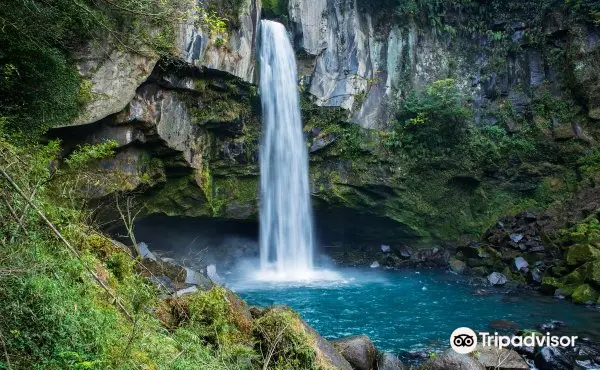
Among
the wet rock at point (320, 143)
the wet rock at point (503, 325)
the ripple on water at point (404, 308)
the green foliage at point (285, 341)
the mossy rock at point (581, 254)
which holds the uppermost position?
the wet rock at point (320, 143)

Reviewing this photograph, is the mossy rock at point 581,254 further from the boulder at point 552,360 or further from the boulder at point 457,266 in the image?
the boulder at point 552,360

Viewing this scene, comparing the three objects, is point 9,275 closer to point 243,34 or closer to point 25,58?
point 25,58

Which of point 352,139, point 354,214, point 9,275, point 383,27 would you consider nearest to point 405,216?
point 354,214

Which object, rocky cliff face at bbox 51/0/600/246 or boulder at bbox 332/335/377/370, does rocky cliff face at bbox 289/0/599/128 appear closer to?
rocky cliff face at bbox 51/0/600/246

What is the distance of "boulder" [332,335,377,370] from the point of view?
238 inches

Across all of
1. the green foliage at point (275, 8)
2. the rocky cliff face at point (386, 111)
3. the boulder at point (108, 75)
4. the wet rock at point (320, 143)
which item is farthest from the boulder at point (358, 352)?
the green foliage at point (275, 8)

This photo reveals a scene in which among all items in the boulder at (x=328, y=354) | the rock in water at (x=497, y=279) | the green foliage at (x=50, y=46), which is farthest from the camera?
the rock in water at (x=497, y=279)

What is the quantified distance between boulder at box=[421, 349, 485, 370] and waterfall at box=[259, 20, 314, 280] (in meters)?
9.10

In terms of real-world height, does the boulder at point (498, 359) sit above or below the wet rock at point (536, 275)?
above

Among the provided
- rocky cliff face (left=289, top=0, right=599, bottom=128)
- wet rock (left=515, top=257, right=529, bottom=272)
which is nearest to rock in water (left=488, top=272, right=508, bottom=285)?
wet rock (left=515, top=257, right=529, bottom=272)

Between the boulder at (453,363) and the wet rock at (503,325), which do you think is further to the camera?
the wet rock at (503,325)

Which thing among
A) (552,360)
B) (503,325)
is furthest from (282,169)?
(552,360)

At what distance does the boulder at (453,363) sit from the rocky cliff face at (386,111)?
9166 millimetres

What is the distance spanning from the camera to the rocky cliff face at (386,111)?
43.3 feet
